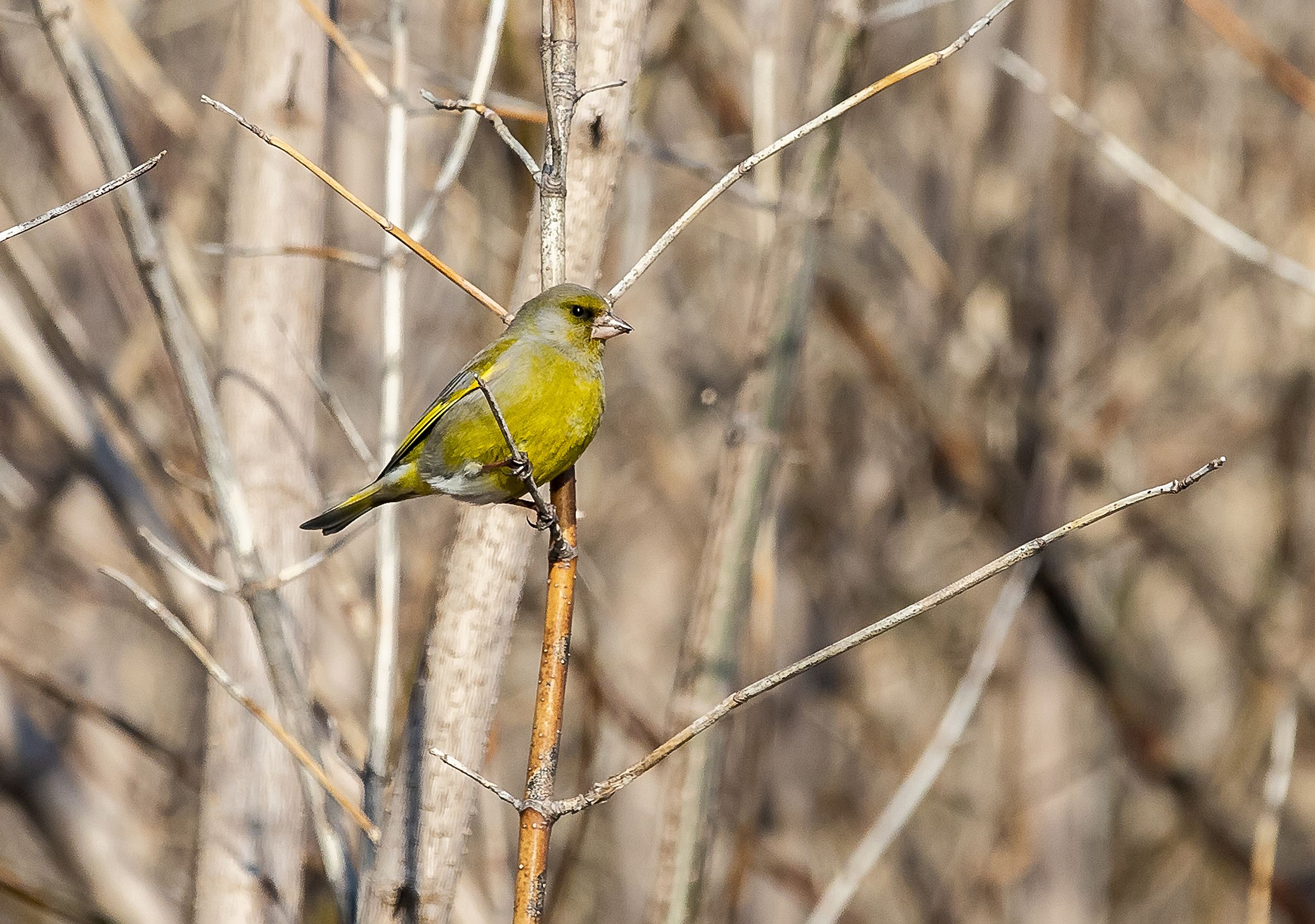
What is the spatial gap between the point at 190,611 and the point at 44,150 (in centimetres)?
241

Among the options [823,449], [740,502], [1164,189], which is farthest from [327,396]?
[823,449]

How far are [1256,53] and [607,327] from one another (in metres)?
2.60

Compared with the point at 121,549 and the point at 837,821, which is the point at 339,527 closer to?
the point at 121,549

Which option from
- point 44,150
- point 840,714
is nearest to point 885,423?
point 840,714

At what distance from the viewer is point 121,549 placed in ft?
15.1

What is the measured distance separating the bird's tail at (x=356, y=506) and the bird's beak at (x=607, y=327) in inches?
28.5

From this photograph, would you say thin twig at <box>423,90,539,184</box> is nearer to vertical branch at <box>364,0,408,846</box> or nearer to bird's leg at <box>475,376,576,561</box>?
bird's leg at <box>475,376,576,561</box>

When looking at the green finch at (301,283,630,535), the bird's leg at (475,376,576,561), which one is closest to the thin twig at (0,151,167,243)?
the bird's leg at (475,376,576,561)

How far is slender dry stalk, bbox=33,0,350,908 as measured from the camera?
266 cm

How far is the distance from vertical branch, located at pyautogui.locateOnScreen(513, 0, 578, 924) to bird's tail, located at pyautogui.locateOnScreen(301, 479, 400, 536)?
46.8 inches

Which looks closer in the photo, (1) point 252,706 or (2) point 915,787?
(1) point 252,706

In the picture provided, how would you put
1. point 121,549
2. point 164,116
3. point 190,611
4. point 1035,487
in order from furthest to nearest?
point 1035,487 < point 121,549 < point 164,116 < point 190,611

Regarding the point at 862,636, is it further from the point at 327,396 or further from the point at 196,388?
the point at 327,396

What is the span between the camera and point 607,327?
99.4 inches
